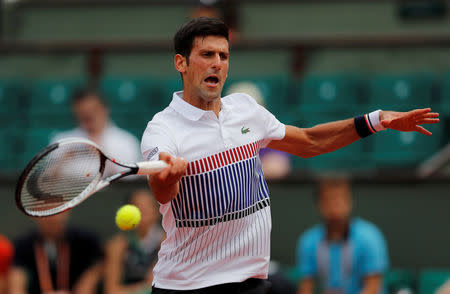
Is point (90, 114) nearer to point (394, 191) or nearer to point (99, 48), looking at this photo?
point (99, 48)

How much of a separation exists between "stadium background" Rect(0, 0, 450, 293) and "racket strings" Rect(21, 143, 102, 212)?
3.94 metres

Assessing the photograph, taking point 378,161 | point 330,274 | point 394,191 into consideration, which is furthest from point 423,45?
point 330,274

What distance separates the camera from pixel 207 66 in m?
3.50

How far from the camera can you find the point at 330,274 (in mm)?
6625

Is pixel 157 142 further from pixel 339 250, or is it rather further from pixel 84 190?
pixel 339 250

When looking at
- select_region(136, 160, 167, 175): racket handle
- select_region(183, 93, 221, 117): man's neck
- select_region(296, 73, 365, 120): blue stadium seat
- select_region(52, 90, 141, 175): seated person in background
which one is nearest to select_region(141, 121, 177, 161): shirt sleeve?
select_region(136, 160, 167, 175): racket handle

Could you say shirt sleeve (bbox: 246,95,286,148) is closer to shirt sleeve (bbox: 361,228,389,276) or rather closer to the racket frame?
the racket frame

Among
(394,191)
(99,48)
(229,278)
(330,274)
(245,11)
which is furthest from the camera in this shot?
(245,11)

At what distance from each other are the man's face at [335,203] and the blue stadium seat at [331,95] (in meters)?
2.06

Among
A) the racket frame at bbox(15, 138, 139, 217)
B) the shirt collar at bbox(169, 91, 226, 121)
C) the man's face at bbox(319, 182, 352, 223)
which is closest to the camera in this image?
the racket frame at bbox(15, 138, 139, 217)

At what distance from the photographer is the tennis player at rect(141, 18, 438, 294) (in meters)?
3.46

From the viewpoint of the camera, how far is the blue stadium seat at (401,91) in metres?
8.44

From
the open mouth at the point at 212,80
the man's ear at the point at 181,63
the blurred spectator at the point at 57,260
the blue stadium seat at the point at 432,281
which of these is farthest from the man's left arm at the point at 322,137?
the blurred spectator at the point at 57,260

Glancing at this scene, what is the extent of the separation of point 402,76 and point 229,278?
5763mm
